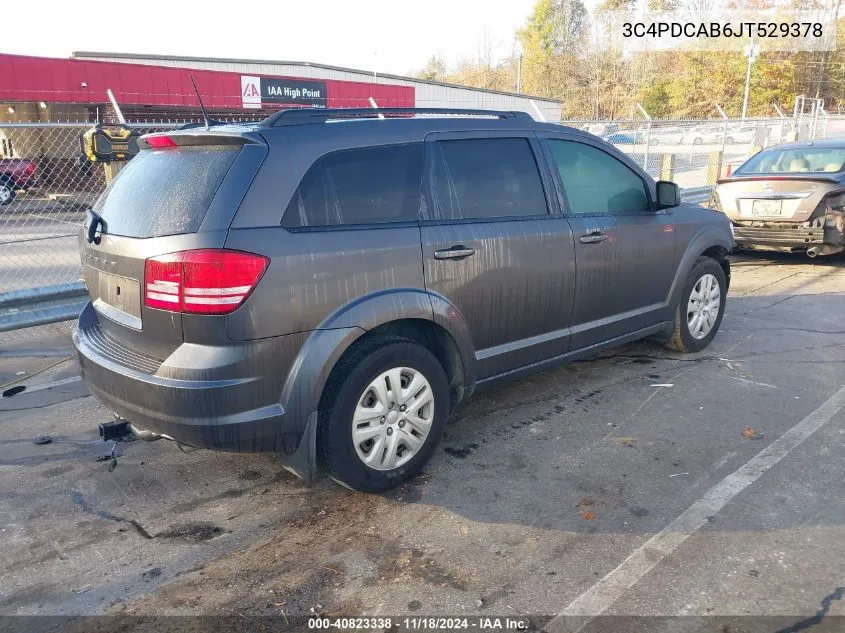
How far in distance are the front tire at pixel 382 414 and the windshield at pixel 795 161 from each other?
7.64 meters

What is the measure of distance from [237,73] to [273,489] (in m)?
28.9

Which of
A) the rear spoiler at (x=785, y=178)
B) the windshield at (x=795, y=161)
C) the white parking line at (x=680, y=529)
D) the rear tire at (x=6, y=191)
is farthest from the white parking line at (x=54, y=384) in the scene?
the windshield at (x=795, y=161)

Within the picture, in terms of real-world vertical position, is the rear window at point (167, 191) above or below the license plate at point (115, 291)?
above

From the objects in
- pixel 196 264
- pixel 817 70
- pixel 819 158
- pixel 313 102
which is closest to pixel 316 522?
pixel 196 264

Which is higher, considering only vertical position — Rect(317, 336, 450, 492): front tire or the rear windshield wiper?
the rear windshield wiper

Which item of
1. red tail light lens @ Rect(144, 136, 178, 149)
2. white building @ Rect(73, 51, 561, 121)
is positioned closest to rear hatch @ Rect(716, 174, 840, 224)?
red tail light lens @ Rect(144, 136, 178, 149)

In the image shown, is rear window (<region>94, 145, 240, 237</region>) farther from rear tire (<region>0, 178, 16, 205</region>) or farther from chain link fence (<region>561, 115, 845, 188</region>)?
chain link fence (<region>561, 115, 845, 188</region>)

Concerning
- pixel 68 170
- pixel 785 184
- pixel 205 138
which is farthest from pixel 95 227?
pixel 68 170

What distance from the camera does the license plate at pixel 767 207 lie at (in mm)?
8695

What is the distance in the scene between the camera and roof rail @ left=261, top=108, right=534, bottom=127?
130 inches

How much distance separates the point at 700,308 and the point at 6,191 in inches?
494

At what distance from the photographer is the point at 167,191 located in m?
3.25

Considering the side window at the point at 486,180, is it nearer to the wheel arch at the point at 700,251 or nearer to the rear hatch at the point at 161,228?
the rear hatch at the point at 161,228

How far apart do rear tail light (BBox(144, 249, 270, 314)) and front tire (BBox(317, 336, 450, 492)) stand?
631 mm
